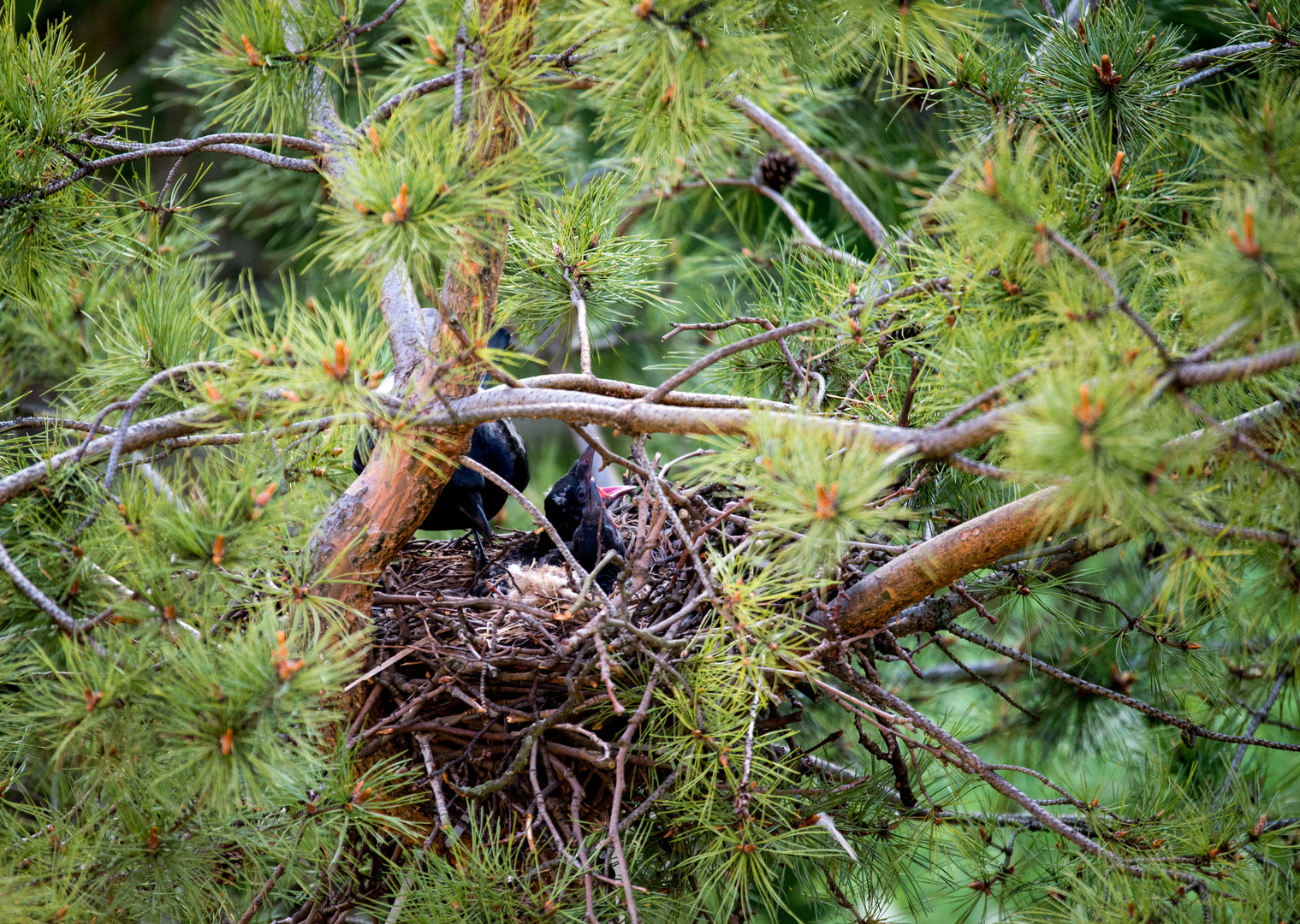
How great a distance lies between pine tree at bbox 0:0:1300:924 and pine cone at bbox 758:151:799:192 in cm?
127

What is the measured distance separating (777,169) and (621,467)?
6.60 feet

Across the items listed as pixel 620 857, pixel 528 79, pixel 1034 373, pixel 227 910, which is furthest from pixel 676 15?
pixel 227 910

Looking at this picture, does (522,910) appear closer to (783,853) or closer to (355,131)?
(783,853)

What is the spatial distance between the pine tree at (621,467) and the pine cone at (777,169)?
127 cm

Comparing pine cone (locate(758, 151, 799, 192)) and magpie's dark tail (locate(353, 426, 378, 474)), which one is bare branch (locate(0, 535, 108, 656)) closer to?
magpie's dark tail (locate(353, 426, 378, 474))

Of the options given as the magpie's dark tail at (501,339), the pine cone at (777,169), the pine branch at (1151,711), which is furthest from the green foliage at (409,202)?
the pine cone at (777,169)

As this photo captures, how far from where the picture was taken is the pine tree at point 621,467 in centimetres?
104

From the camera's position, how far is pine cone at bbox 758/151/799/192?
3256 mm

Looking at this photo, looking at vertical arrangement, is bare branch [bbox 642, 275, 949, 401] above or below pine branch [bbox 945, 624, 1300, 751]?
above

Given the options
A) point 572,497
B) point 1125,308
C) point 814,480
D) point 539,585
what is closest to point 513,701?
point 539,585

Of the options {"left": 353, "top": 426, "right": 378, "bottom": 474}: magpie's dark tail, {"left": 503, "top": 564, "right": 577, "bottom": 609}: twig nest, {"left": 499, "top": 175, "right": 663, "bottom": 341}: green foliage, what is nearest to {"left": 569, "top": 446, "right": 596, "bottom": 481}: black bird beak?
{"left": 503, "top": 564, "right": 577, "bottom": 609}: twig nest

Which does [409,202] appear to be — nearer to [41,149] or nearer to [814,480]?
[814,480]

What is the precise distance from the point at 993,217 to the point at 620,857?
3.18ft

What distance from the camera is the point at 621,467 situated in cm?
161
